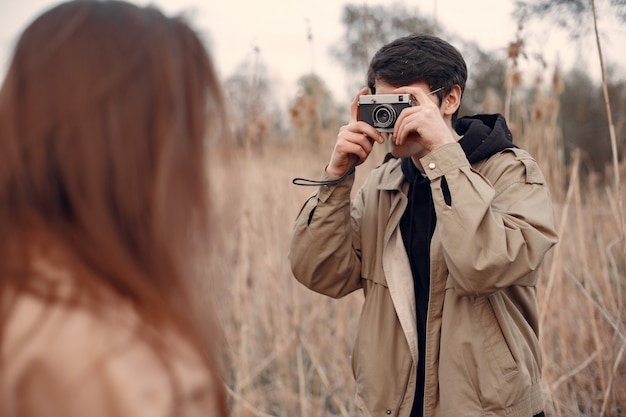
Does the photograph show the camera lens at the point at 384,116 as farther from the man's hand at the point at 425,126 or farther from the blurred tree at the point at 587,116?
the blurred tree at the point at 587,116

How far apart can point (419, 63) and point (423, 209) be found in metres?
0.32

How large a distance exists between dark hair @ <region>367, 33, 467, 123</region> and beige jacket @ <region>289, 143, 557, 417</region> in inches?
8.6

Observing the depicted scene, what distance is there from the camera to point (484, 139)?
1.14m

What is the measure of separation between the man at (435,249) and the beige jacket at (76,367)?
63cm

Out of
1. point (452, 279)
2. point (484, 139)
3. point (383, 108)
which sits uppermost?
point (383, 108)

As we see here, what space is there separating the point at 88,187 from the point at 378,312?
2.53 ft

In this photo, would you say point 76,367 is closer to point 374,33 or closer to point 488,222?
point 488,222

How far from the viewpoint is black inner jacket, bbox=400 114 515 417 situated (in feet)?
3.70

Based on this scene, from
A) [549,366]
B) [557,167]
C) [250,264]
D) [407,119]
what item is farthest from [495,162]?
[250,264]

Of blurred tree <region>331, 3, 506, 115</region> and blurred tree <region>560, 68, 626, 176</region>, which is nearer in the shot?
blurred tree <region>331, 3, 506, 115</region>

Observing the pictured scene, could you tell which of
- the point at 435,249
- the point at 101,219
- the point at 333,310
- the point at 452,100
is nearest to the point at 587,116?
the point at 333,310

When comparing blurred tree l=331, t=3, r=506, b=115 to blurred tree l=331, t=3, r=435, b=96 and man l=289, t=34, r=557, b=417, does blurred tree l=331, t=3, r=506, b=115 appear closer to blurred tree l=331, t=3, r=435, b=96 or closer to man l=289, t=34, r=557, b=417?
blurred tree l=331, t=3, r=435, b=96

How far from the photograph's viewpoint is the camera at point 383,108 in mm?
1128

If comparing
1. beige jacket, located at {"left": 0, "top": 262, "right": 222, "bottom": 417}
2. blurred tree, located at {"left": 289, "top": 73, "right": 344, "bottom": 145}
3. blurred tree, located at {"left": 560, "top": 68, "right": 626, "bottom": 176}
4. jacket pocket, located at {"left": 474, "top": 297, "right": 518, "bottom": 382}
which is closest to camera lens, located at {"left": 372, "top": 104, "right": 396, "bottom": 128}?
jacket pocket, located at {"left": 474, "top": 297, "right": 518, "bottom": 382}
